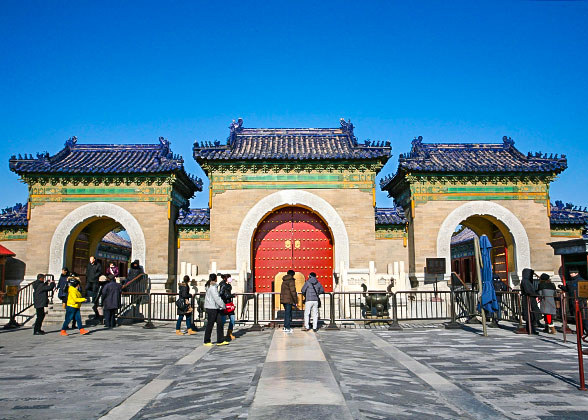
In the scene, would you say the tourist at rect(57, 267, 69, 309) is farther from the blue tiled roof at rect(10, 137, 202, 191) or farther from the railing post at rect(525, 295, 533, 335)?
the railing post at rect(525, 295, 533, 335)

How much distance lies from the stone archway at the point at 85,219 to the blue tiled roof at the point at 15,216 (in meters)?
1.97

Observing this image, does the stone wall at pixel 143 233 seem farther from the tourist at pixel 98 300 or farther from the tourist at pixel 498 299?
the tourist at pixel 498 299

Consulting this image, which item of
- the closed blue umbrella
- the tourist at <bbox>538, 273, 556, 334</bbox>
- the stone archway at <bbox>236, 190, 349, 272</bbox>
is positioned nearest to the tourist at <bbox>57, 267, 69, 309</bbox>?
the stone archway at <bbox>236, 190, 349, 272</bbox>

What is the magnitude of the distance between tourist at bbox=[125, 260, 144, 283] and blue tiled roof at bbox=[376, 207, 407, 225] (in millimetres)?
9457

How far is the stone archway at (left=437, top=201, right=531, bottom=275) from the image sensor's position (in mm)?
19594

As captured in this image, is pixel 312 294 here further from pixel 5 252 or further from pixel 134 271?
pixel 5 252

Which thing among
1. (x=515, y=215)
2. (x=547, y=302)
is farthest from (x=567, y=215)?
(x=547, y=302)

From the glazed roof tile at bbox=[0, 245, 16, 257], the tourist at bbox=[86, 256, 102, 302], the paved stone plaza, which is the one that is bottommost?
the paved stone plaza

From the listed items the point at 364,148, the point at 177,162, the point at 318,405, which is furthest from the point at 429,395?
the point at 177,162

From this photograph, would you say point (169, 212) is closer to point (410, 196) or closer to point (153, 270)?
point (153, 270)

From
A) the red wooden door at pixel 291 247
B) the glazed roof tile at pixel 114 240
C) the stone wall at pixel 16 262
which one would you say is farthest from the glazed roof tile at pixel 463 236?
the stone wall at pixel 16 262

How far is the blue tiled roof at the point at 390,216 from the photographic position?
19.9 meters

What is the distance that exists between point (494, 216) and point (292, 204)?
330 inches

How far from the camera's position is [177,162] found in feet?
65.8
